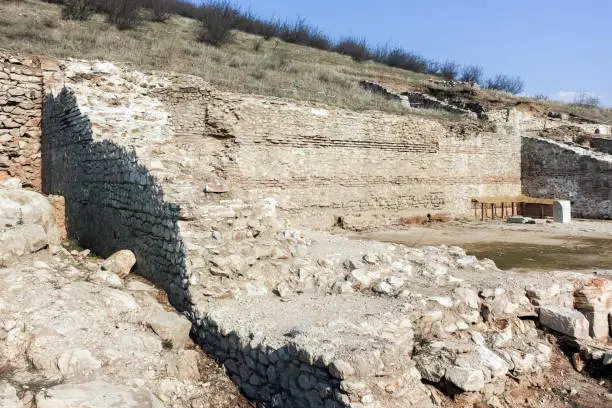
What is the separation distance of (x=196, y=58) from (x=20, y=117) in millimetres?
7671

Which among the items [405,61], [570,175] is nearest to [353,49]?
[405,61]

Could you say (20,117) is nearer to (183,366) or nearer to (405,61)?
(183,366)

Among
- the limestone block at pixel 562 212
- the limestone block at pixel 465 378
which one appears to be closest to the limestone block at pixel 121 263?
the limestone block at pixel 465 378

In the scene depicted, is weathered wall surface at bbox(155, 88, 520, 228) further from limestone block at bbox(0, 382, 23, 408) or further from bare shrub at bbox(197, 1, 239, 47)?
bare shrub at bbox(197, 1, 239, 47)

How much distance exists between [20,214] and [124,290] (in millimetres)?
1475

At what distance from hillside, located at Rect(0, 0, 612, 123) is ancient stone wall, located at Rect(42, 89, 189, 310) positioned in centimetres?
334

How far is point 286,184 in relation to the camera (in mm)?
11070

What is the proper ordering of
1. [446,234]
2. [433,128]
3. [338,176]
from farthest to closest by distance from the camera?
[433,128], [338,176], [446,234]

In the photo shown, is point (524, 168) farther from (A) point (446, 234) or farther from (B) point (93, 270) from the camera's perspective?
(B) point (93, 270)

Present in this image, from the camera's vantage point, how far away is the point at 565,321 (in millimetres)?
4438

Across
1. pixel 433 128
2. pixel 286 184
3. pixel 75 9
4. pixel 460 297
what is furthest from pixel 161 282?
pixel 75 9

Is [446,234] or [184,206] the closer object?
[184,206]

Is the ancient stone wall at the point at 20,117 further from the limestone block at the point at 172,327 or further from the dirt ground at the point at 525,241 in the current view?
the dirt ground at the point at 525,241

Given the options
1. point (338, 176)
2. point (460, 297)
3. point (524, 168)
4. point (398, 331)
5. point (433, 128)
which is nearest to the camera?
point (398, 331)
